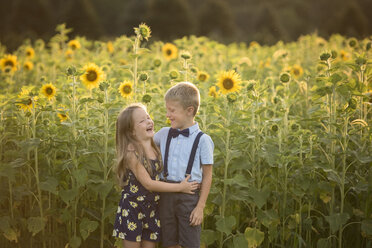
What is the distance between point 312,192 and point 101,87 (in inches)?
73.4

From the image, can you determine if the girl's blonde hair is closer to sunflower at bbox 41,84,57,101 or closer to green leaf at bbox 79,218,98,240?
green leaf at bbox 79,218,98,240

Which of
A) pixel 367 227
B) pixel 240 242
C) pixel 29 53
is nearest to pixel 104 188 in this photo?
pixel 240 242

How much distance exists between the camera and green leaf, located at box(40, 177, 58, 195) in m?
3.40

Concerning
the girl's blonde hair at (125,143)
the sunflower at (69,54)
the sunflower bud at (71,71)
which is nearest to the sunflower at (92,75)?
the sunflower bud at (71,71)

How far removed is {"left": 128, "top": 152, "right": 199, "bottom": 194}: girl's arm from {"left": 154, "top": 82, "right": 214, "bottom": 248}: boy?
61 mm

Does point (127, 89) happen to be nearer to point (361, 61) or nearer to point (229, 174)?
point (229, 174)

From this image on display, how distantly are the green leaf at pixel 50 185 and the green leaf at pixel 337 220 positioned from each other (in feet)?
6.76

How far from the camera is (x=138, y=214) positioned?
2.94 m

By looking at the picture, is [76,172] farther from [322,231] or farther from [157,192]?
[322,231]

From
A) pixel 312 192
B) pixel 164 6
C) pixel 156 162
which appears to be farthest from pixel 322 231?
pixel 164 6

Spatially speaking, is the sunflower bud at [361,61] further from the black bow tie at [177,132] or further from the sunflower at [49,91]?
the sunflower at [49,91]

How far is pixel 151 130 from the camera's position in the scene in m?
3.01

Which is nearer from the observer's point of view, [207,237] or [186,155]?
[186,155]

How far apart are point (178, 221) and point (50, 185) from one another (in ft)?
3.56
